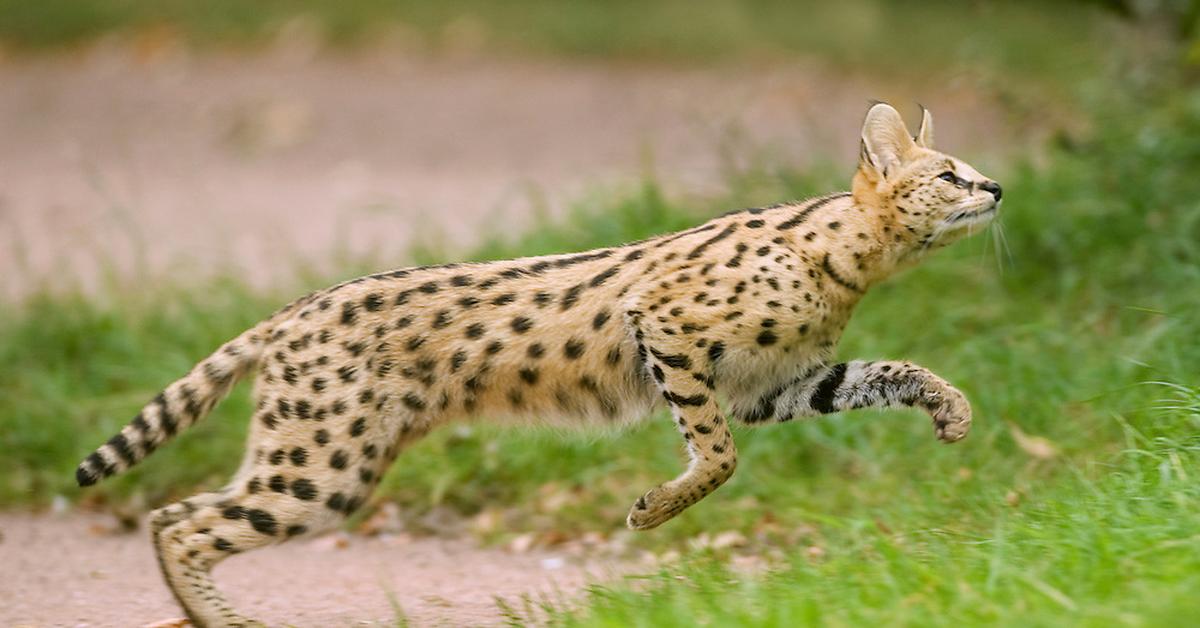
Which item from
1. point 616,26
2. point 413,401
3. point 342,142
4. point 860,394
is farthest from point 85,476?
point 616,26

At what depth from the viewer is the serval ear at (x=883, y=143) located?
18.6ft

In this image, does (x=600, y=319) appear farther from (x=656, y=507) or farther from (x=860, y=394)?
(x=860, y=394)

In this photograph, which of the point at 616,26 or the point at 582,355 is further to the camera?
the point at 616,26

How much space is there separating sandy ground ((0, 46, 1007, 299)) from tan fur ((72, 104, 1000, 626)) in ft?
12.2

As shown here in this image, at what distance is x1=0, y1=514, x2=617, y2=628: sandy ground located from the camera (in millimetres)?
5965

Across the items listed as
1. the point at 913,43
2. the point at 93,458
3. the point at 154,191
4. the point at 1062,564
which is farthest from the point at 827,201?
the point at 913,43

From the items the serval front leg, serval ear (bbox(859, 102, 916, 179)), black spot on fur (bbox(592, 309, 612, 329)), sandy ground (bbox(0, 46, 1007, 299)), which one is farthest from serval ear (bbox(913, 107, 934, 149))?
sandy ground (bbox(0, 46, 1007, 299))

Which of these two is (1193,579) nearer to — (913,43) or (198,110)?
(198,110)

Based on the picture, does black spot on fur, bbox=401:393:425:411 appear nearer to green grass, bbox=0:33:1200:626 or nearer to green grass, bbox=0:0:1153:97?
green grass, bbox=0:33:1200:626

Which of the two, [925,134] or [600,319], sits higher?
[925,134]

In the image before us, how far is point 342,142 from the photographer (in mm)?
14766

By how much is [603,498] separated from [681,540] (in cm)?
61

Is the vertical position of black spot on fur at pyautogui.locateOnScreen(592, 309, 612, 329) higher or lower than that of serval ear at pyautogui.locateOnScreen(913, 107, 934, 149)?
lower

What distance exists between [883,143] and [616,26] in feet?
48.3
